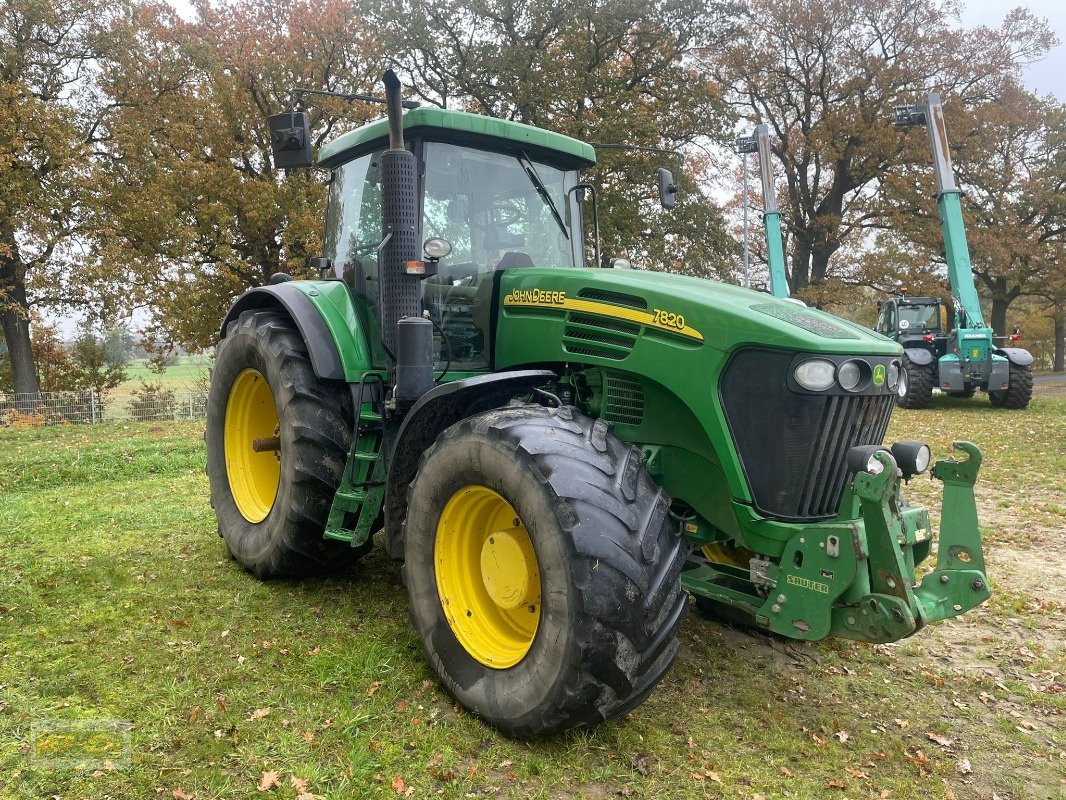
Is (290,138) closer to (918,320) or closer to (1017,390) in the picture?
(1017,390)

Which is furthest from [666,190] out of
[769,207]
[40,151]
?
[40,151]

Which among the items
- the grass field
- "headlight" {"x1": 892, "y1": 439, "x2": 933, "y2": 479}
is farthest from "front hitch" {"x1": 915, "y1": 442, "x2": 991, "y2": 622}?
the grass field

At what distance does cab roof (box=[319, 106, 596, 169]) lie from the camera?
3.94 metres

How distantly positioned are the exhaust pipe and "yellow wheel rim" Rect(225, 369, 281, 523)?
160 centimetres

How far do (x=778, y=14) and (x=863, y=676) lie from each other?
26003mm

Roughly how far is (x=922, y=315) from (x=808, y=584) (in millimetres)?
17621

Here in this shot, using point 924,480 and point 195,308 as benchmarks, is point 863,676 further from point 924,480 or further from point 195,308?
point 195,308

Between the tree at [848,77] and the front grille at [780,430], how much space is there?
78.6 ft

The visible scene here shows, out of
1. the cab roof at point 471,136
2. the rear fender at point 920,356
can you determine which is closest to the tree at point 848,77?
the rear fender at point 920,356

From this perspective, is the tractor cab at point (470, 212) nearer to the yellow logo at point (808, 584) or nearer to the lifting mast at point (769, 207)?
the yellow logo at point (808, 584)

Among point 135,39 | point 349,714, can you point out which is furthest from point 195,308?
point 349,714

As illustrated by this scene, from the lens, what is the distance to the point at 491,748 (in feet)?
9.26

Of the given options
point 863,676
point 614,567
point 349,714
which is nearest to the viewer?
point 614,567

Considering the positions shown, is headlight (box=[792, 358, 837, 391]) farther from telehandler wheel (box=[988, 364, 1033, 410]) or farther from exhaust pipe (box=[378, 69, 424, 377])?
telehandler wheel (box=[988, 364, 1033, 410])
